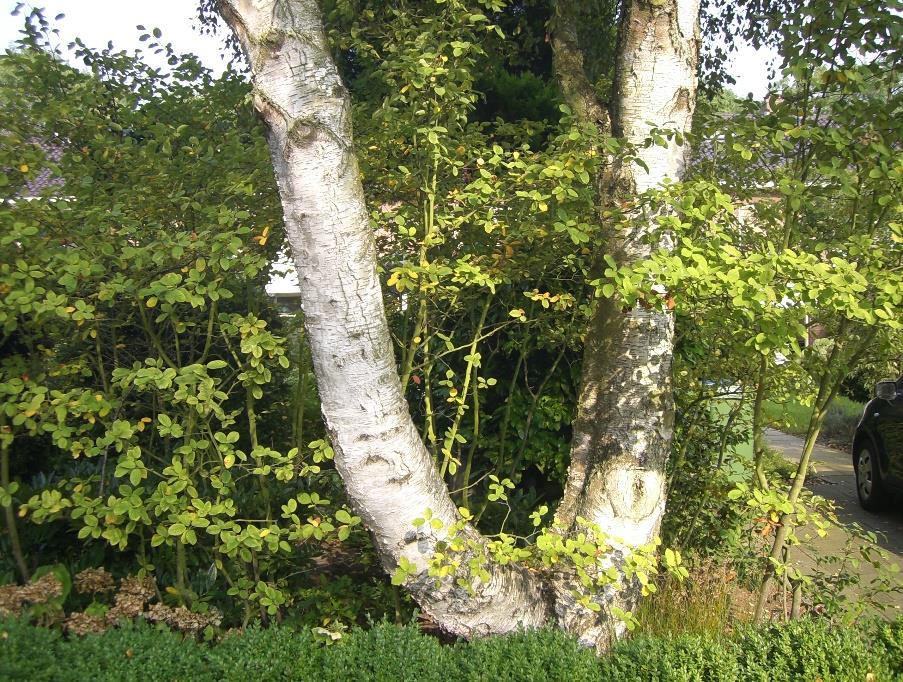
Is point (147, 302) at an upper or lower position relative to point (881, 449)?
upper

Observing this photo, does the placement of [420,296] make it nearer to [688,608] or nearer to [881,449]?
[688,608]

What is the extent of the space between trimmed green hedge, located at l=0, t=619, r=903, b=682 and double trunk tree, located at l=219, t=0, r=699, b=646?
29 centimetres

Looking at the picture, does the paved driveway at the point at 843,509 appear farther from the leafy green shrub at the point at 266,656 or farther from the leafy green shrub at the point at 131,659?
the leafy green shrub at the point at 131,659

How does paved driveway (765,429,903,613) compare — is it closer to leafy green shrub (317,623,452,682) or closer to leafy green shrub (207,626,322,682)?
leafy green shrub (317,623,452,682)

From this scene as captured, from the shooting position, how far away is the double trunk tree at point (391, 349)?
9.68ft

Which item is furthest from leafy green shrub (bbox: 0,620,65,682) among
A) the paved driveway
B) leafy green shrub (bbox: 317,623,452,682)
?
the paved driveway

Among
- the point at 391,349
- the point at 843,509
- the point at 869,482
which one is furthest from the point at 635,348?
the point at 869,482

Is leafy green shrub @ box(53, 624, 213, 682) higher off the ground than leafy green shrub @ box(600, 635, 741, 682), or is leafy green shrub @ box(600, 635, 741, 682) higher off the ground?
leafy green shrub @ box(53, 624, 213, 682)

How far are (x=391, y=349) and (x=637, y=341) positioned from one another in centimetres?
123

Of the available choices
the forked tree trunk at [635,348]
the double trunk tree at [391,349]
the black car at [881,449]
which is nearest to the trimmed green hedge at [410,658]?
the double trunk tree at [391,349]

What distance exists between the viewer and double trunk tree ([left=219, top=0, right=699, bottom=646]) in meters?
2.95

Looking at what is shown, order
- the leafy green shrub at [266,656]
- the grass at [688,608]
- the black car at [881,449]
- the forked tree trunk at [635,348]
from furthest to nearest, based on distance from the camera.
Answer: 1. the black car at [881,449]
2. the grass at [688,608]
3. the forked tree trunk at [635,348]
4. the leafy green shrub at [266,656]

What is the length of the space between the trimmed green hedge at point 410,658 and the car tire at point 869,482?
467 cm

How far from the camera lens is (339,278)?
9.83 feet
